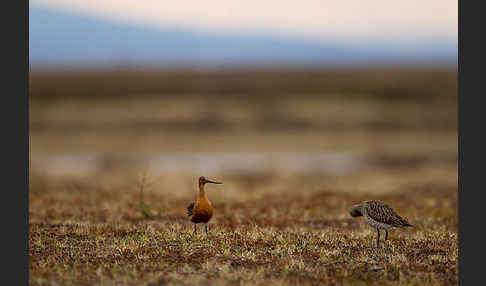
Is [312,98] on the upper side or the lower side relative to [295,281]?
upper

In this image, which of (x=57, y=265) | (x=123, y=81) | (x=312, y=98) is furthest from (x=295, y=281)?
(x=123, y=81)

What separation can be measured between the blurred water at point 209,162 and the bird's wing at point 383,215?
22.0 m

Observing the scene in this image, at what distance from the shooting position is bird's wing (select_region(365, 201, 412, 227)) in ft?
34.6

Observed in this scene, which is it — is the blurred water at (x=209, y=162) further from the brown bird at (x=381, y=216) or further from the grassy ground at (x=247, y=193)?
the brown bird at (x=381, y=216)

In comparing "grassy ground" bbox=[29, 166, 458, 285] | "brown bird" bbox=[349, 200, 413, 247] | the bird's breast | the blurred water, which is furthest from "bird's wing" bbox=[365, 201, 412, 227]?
the blurred water

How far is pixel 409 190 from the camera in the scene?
75.9ft

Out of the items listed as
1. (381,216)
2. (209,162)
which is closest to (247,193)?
(381,216)

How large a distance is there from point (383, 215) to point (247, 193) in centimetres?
1148

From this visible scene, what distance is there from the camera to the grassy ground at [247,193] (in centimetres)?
960

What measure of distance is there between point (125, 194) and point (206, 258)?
37.2 feet

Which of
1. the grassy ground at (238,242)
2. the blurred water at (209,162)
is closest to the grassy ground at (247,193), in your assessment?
the grassy ground at (238,242)

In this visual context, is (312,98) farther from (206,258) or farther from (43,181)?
(206,258)

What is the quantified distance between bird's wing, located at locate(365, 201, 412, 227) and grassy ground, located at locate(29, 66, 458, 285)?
0.66 metres

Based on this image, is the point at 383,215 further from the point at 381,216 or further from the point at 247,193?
the point at 247,193
